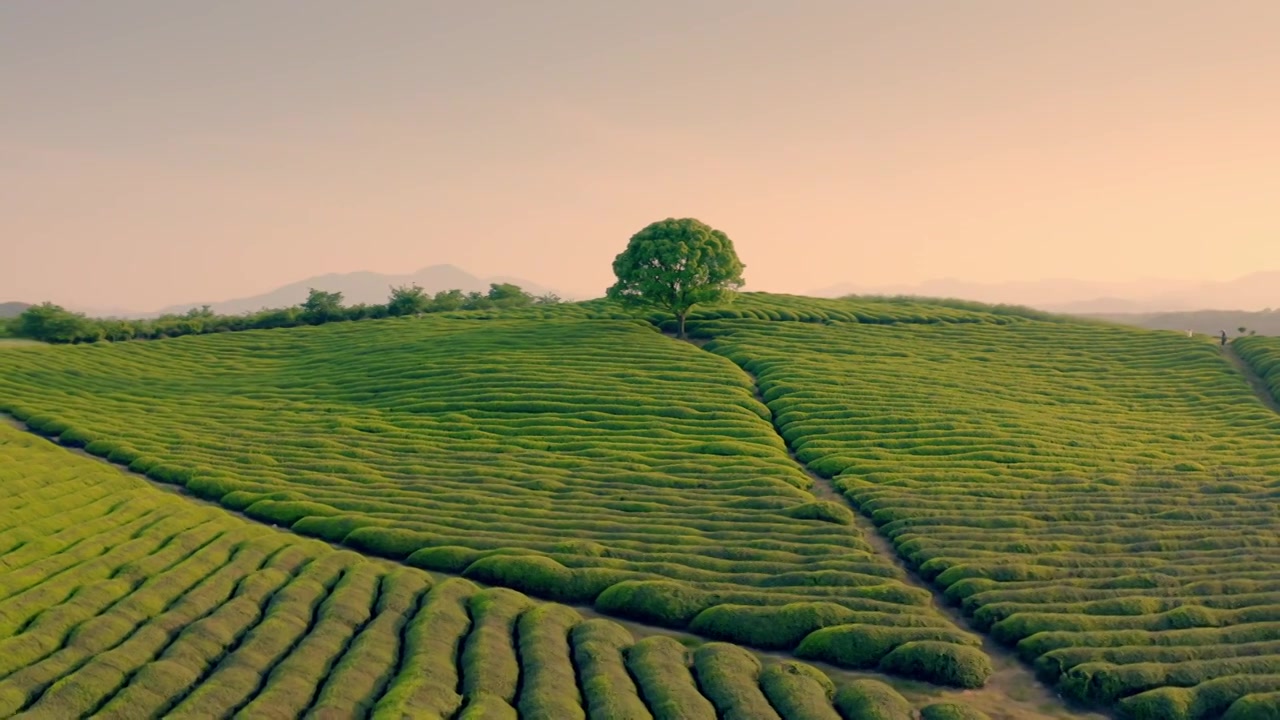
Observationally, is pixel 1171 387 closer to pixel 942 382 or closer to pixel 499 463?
pixel 942 382

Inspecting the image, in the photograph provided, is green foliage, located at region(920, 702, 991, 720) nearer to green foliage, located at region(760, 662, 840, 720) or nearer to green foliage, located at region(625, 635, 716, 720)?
green foliage, located at region(760, 662, 840, 720)

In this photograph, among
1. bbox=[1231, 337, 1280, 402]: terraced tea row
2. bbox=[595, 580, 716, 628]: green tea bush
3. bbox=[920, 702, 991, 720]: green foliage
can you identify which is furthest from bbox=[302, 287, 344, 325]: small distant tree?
bbox=[1231, 337, 1280, 402]: terraced tea row

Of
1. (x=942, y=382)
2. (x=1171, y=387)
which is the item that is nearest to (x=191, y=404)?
(x=942, y=382)

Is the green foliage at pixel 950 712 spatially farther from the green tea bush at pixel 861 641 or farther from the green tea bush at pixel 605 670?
the green tea bush at pixel 605 670

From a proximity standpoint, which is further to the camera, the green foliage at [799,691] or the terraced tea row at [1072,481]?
the terraced tea row at [1072,481]

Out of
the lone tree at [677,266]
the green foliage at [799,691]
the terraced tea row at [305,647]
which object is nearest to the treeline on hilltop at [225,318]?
the lone tree at [677,266]

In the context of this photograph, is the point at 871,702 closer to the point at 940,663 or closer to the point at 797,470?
the point at 940,663

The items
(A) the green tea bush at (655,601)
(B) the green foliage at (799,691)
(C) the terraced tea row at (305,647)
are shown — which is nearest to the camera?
(C) the terraced tea row at (305,647)
